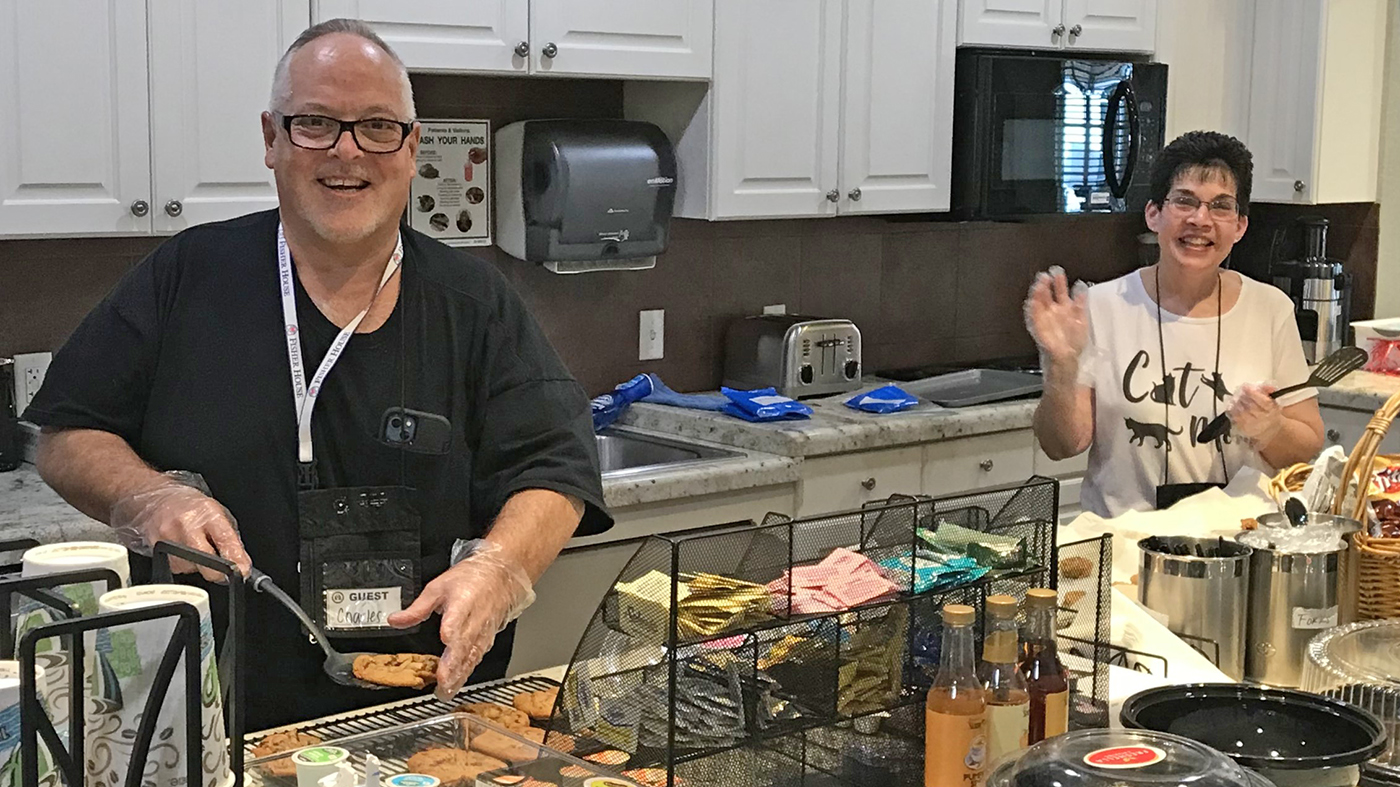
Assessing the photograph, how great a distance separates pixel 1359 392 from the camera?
4.38 metres

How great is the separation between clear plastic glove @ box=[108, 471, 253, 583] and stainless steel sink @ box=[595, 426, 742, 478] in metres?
1.78

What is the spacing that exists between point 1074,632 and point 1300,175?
338 cm

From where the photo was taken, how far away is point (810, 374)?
407 centimetres

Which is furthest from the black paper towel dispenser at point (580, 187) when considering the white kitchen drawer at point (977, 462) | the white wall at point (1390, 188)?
the white wall at point (1390, 188)

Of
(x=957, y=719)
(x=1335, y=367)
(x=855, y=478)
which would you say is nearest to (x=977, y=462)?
(x=855, y=478)

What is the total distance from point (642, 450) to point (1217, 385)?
1392mm

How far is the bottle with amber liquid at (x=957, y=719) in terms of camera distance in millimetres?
1476

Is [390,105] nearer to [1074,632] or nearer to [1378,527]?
[1074,632]

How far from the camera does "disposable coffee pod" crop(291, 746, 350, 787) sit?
54.7 inches

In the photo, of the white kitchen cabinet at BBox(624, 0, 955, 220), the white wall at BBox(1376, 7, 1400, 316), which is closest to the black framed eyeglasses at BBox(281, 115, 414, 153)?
the white kitchen cabinet at BBox(624, 0, 955, 220)

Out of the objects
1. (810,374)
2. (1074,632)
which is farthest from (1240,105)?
(1074,632)

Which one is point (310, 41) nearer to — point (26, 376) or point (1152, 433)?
point (26, 376)

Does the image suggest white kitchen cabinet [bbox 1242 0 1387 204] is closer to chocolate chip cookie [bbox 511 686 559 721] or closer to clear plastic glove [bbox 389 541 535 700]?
clear plastic glove [bbox 389 541 535 700]

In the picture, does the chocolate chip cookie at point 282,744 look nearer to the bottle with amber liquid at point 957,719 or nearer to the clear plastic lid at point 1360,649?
the bottle with amber liquid at point 957,719
